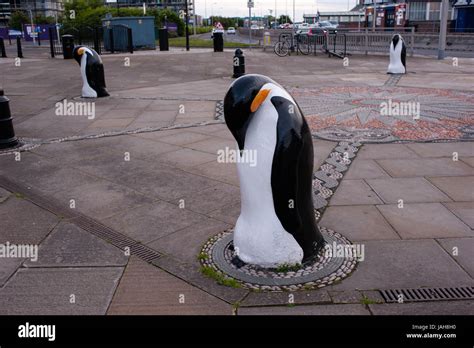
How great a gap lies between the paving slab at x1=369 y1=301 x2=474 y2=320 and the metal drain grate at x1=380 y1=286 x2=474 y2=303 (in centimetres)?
5

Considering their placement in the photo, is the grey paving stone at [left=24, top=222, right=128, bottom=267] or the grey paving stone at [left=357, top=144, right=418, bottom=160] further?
the grey paving stone at [left=357, top=144, right=418, bottom=160]

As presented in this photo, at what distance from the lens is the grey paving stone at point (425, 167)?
6168mm

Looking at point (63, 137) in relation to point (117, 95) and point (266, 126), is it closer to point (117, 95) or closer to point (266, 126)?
point (117, 95)

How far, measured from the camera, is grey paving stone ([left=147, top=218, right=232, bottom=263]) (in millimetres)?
4129

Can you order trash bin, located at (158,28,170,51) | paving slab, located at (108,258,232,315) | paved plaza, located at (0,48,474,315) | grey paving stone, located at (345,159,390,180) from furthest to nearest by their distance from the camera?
trash bin, located at (158,28,170,51) < grey paving stone, located at (345,159,390,180) < paved plaza, located at (0,48,474,315) < paving slab, located at (108,258,232,315)

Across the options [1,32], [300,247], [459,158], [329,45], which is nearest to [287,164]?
[300,247]

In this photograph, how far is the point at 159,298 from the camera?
136 inches

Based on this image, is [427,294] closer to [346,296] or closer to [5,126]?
[346,296]

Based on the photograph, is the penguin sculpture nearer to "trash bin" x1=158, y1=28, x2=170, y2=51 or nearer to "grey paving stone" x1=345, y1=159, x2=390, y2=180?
"grey paving stone" x1=345, y1=159, x2=390, y2=180

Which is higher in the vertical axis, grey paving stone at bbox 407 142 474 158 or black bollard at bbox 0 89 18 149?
black bollard at bbox 0 89 18 149

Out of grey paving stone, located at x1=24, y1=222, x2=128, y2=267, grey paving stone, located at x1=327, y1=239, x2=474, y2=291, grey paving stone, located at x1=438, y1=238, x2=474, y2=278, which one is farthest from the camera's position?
grey paving stone, located at x1=24, y1=222, x2=128, y2=267

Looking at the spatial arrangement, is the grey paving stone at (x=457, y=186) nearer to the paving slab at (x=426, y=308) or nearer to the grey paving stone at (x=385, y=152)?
the grey paving stone at (x=385, y=152)

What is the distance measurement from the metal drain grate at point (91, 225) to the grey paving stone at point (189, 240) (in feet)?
0.43

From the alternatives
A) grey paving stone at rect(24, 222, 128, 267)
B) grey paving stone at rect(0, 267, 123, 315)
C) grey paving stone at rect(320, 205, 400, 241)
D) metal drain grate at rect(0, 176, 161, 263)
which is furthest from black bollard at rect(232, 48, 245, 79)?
grey paving stone at rect(0, 267, 123, 315)
